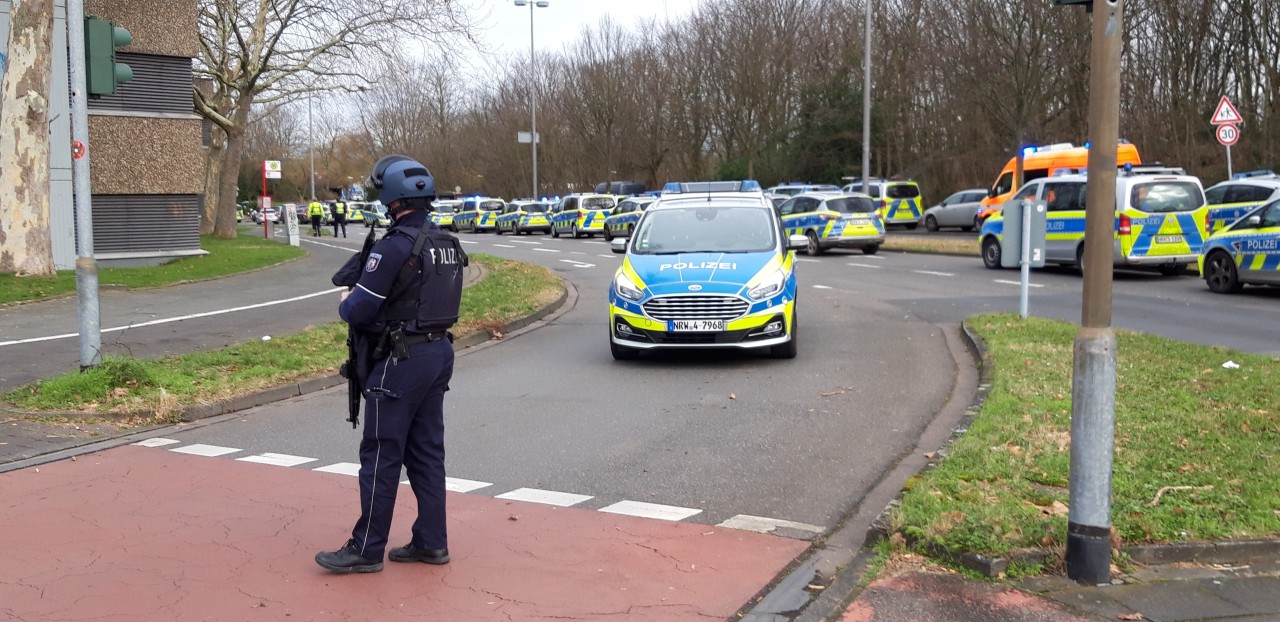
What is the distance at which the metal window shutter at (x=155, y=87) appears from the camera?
2430 centimetres

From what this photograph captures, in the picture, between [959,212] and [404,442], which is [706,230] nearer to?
[404,442]

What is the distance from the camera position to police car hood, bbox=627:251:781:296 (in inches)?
431

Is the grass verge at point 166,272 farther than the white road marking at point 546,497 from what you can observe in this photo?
Yes

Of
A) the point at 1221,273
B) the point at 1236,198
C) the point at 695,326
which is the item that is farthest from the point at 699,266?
the point at 1236,198

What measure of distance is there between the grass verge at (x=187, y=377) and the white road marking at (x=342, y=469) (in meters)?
2.27

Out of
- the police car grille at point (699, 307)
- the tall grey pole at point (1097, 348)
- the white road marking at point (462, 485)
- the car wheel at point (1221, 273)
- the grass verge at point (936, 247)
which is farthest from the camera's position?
the grass verge at point (936, 247)

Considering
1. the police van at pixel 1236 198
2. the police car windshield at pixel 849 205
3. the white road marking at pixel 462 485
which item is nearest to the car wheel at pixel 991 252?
the police van at pixel 1236 198

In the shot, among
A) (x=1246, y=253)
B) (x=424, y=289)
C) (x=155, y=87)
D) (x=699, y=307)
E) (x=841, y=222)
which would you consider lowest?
(x=699, y=307)

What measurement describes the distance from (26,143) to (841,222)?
18268 mm

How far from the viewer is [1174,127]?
123 feet

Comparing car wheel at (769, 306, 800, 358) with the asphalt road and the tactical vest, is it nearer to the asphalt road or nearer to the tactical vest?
the asphalt road

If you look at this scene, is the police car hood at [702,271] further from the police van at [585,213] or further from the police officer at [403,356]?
the police van at [585,213]

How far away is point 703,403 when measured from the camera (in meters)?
9.38

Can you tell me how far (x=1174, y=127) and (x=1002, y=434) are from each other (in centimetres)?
3458
